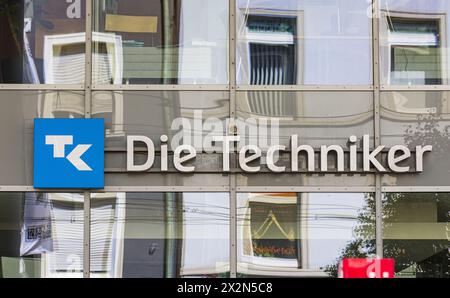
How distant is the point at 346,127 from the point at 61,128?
3.21m

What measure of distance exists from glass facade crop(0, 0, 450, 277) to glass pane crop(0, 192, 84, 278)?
0.02 metres

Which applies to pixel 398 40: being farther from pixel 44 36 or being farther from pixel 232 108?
pixel 44 36

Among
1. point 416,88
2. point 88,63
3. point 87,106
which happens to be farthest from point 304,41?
point 87,106

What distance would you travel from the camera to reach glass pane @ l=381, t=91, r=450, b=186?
12.1 metres

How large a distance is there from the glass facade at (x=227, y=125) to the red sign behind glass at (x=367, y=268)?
2.06ft

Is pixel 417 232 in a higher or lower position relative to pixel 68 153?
lower

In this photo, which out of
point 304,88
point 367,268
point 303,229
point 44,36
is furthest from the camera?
point 44,36

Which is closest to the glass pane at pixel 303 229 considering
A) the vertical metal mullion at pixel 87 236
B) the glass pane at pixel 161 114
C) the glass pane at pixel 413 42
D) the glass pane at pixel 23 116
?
the glass pane at pixel 161 114

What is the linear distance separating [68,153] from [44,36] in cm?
142

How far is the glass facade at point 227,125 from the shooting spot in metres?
12.1

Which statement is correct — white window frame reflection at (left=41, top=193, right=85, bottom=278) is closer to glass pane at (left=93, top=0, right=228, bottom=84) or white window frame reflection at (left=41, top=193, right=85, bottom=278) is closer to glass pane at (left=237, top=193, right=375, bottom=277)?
glass pane at (left=93, top=0, right=228, bottom=84)

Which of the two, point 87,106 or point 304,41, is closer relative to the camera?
point 87,106

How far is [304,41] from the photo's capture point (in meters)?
12.4

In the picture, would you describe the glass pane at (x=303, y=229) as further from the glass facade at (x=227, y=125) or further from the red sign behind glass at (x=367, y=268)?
the red sign behind glass at (x=367, y=268)
